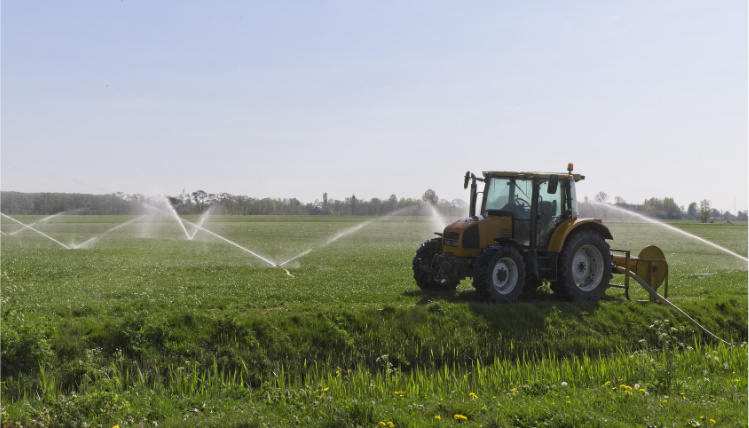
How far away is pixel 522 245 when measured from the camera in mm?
15930

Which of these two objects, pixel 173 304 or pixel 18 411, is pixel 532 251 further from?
pixel 18 411

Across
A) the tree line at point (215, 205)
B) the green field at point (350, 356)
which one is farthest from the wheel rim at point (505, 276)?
the tree line at point (215, 205)

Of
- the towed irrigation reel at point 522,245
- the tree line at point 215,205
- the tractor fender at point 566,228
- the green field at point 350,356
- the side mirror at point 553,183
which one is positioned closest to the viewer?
the green field at point 350,356

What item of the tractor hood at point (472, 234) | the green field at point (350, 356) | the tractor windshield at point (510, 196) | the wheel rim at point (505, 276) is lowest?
the green field at point (350, 356)

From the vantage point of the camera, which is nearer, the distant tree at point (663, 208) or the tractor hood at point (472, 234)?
the tractor hood at point (472, 234)

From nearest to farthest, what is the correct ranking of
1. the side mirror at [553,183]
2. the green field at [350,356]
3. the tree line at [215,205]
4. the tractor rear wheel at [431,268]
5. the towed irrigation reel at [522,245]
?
the green field at [350,356] → the side mirror at [553,183] → the towed irrigation reel at [522,245] → the tractor rear wheel at [431,268] → the tree line at [215,205]

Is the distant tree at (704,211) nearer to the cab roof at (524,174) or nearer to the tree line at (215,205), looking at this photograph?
the tree line at (215,205)

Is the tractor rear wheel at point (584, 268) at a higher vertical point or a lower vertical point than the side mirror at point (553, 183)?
lower

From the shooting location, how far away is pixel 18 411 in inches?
352

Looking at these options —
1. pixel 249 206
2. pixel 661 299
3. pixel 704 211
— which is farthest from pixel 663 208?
pixel 661 299

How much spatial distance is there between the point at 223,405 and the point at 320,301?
20.6 ft

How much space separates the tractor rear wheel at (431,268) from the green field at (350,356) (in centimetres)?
44

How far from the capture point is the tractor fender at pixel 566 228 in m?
16.0

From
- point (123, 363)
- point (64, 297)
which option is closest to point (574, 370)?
point (123, 363)
